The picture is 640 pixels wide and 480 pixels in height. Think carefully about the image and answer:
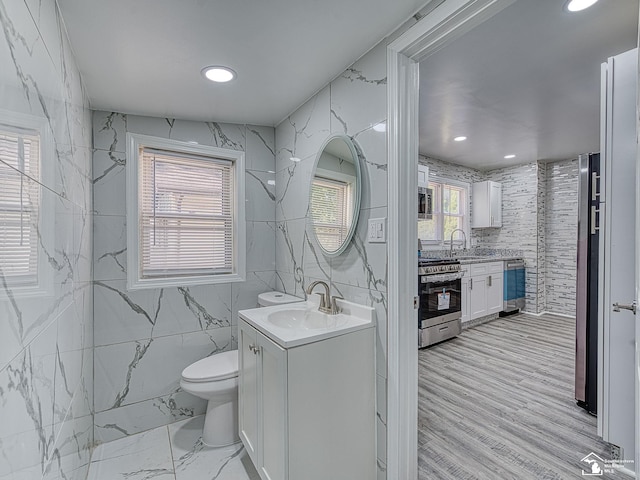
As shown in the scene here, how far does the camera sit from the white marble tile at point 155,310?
6.91 feet

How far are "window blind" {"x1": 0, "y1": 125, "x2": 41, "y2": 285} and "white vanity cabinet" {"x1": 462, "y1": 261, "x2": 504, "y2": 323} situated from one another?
13.7 ft

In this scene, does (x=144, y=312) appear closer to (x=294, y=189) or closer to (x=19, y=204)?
(x=294, y=189)

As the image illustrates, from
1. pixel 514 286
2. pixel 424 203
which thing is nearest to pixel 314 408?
pixel 424 203

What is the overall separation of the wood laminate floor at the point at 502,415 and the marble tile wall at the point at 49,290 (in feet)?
5.72

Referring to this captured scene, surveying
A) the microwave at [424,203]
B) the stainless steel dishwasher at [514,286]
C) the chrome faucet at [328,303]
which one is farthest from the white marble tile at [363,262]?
the stainless steel dishwasher at [514,286]

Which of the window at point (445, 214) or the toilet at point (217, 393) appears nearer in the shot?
the toilet at point (217, 393)

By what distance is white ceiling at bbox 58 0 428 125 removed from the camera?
1.31 metres

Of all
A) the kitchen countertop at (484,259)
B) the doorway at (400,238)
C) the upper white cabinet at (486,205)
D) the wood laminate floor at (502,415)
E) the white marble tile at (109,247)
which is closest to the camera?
the doorway at (400,238)

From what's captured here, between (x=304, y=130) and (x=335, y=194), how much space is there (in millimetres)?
661

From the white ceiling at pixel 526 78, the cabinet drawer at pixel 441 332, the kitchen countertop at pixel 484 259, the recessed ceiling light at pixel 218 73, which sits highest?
the white ceiling at pixel 526 78

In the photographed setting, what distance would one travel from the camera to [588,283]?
2.18 m

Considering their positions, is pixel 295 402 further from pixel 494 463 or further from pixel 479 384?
pixel 479 384

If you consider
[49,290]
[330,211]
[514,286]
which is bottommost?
[514,286]

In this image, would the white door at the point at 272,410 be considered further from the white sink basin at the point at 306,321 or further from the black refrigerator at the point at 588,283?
the black refrigerator at the point at 588,283
